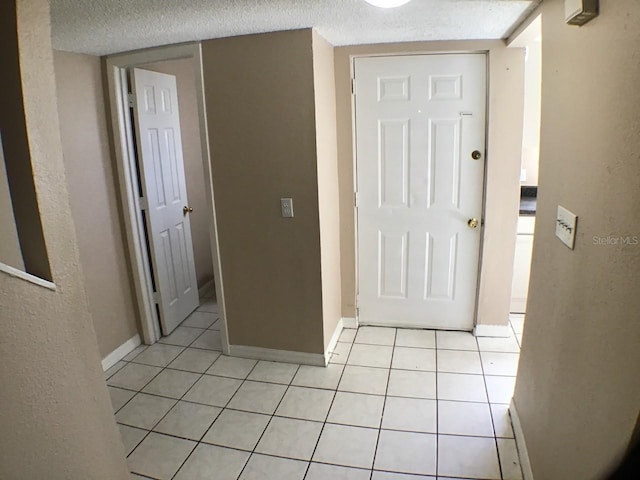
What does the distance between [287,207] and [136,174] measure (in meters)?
1.21

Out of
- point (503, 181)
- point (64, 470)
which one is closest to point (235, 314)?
point (64, 470)

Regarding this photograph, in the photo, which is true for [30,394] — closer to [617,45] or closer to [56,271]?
[56,271]

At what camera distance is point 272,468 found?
200 centimetres

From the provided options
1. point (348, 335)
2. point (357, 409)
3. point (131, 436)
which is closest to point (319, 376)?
point (357, 409)

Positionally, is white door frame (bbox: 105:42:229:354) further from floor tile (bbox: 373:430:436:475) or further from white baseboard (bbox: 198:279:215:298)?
floor tile (bbox: 373:430:436:475)

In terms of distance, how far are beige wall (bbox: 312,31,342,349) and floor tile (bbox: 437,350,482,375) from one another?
0.79 m

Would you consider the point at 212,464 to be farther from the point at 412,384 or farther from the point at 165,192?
the point at 165,192

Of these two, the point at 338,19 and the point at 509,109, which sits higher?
the point at 338,19

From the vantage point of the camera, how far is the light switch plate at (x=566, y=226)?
1423 millimetres

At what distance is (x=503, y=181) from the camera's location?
9.44ft

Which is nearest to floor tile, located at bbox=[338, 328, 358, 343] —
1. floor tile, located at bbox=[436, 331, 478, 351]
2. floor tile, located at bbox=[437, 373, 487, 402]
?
floor tile, located at bbox=[436, 331, 478, 351]

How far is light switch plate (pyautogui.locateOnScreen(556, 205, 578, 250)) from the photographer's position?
1423 mm

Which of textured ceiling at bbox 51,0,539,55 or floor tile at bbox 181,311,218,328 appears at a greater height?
textured ceiling at bbox 51,0,539,55

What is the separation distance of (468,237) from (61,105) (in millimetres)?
2822
